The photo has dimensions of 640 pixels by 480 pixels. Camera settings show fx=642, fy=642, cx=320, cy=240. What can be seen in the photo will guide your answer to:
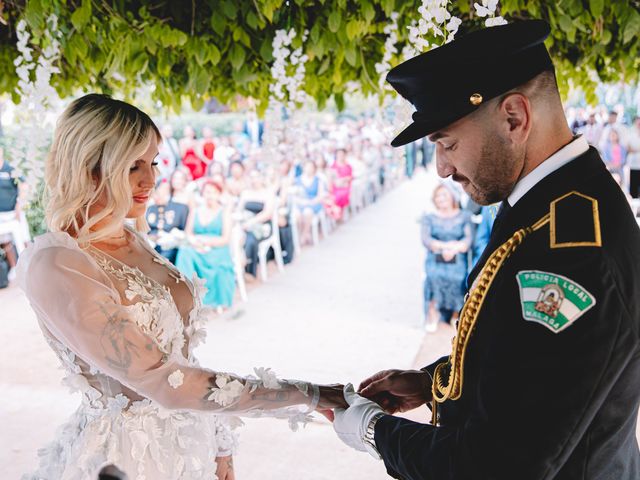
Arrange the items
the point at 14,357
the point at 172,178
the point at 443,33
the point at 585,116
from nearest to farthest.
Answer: the point at 443,33 < the point at 14,357 < the point at 172,178 < the point at 585,116

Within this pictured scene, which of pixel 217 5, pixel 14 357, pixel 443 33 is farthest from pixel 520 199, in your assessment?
pixel 14 357

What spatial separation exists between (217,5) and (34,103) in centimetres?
149

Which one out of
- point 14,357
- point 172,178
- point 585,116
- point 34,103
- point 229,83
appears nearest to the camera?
point 34,103

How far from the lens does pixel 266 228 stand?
29.1 feet

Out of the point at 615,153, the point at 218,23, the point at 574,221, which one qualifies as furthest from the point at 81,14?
the point at 615,153

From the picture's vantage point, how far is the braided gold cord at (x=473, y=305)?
139 cm

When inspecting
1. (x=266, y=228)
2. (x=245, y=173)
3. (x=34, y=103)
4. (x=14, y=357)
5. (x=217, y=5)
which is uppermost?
(x=217, y=5)

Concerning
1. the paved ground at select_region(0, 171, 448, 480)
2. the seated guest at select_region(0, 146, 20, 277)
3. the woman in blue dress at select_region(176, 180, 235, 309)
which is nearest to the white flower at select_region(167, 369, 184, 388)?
the paved ground at select_region(0, 171, 448, 480)

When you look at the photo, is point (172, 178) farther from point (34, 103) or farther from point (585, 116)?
point (585, 116)

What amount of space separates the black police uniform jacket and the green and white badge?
0.01m

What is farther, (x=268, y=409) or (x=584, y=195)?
(x=268, y=409)

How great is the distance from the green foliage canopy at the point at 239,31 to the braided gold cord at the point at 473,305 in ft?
4.35

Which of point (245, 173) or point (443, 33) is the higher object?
point (443, 33)

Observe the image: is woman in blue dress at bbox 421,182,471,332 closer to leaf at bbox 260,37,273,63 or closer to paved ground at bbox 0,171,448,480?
paved ground at bbox 0,171,448,480
